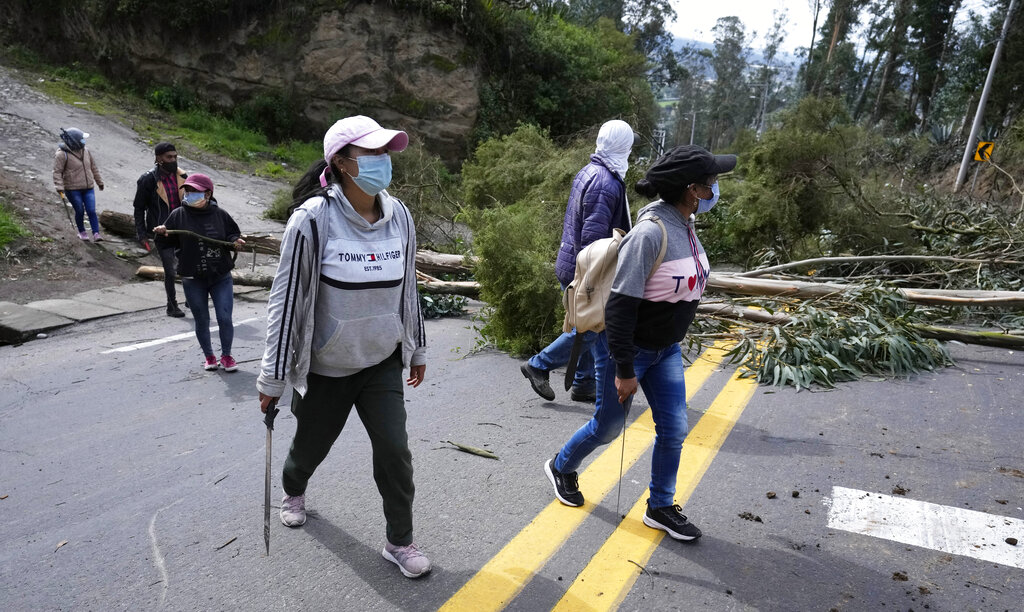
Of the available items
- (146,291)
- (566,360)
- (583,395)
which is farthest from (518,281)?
(146,291)

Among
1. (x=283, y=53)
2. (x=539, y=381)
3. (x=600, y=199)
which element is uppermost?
(x=283, y=53)

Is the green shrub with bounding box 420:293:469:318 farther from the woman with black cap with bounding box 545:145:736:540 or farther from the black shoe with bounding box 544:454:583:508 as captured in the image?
the woman with black cap with bounding box 545:145:736:540

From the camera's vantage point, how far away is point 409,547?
9.36ft

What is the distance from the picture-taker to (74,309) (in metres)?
7.97

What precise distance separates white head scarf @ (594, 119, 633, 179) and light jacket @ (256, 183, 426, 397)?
2.27 m

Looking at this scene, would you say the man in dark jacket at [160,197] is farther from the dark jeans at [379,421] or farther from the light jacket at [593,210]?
the dark jeans at [379,421]

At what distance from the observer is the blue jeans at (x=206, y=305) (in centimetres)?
577

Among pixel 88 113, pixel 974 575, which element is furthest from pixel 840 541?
pixel 88 113

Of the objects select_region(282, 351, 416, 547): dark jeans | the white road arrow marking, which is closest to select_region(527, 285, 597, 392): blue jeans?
the white road arrow marking

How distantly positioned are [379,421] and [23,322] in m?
6.40

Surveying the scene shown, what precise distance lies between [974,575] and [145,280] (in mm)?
10001

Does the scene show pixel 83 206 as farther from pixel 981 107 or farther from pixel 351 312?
pixel 981 107

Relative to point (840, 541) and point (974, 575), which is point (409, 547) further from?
point (974, 575)

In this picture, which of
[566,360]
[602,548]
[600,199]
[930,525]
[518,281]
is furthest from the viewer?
[518,281]
